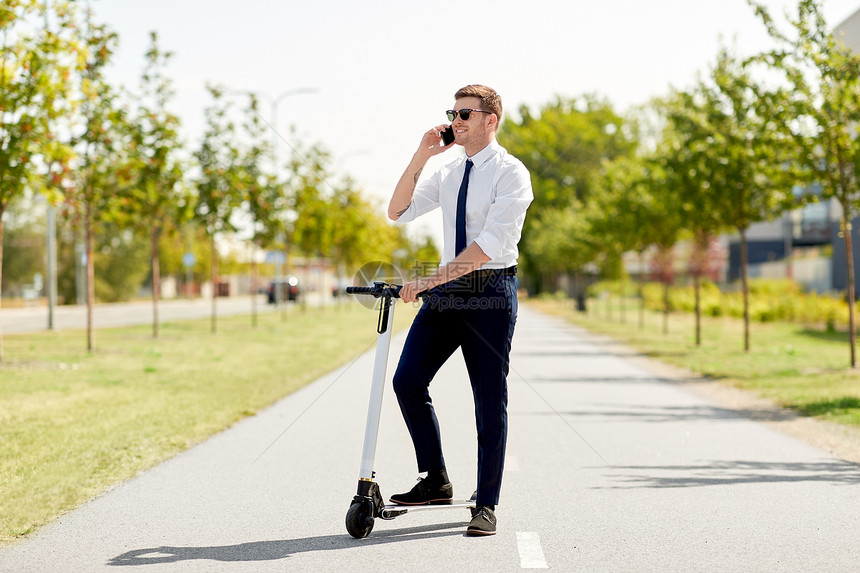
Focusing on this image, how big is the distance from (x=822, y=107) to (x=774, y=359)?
18.9ft

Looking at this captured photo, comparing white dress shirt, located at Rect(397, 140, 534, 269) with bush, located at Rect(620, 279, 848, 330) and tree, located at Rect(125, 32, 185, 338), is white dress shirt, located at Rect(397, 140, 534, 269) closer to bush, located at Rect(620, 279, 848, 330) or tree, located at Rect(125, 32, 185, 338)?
tree, located at Rect(125, 32, 185, 338)

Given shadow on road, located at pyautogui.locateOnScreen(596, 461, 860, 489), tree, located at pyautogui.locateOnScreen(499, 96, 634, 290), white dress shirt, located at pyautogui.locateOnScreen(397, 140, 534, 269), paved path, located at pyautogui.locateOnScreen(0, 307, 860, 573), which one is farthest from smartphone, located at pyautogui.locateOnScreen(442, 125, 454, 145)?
tree, located at pyautogui.locateOnScreen(499, 96, 634, 290)

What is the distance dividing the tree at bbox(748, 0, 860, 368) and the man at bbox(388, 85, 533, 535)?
939 cm

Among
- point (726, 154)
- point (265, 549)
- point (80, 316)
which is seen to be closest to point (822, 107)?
point (726, 154)

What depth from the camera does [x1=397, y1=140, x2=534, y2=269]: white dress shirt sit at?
4516mm

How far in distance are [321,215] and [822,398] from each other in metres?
25.0

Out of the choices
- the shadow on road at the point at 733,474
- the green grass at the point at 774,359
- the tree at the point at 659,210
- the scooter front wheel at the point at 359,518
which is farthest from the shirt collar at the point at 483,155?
the tree at the point at 659,210

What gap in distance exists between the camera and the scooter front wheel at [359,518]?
4652mm

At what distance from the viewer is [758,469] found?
6.79 meters

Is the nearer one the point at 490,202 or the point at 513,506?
the point at 490,202

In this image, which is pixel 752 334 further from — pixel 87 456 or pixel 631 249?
pixel 87 456

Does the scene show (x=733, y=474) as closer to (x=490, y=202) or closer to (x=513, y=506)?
(x=513, y=506)

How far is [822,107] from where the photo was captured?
→ 43.3ft

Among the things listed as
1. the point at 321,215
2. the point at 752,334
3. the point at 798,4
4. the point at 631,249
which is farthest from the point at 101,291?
the point at 798,4
